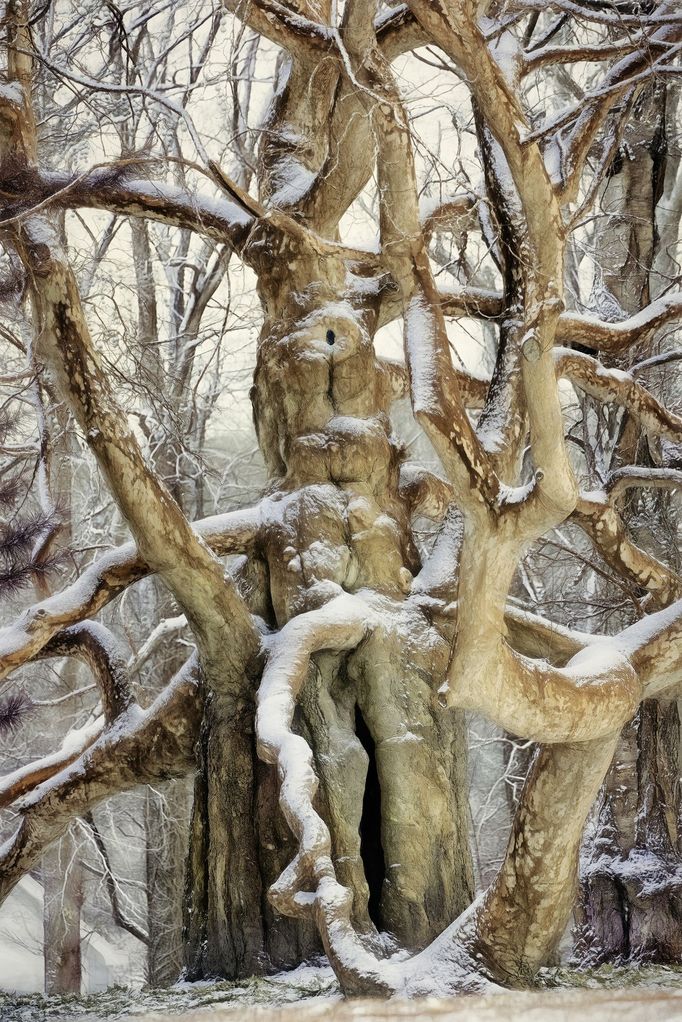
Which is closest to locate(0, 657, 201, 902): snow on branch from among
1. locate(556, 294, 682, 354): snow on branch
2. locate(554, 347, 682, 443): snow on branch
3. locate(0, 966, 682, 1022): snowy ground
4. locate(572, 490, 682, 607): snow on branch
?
locate(0, 966, 682, 1022): snowy ground

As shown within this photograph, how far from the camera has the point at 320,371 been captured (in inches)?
243

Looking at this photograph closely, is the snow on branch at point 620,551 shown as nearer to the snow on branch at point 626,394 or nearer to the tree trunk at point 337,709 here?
the snow on branch at point 626,394

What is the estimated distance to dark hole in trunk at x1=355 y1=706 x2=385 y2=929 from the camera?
5.60m

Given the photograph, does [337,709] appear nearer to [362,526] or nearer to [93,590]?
[362,526]

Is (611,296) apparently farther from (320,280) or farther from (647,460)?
(320,280)

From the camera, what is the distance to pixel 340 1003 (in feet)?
4.23

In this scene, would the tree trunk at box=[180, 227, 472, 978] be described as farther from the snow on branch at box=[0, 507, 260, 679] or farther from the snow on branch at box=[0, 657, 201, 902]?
the snow on branch at box=[0, 657, 201, 902]

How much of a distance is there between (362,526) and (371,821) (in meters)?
1.71

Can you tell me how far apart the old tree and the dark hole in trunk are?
2 centimetres

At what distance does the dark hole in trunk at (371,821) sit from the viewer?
5598 millimetres

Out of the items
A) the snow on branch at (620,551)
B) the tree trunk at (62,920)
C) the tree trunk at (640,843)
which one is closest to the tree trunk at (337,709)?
the snow on branch at (620,551)

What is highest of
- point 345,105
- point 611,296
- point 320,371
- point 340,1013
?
point 345,105

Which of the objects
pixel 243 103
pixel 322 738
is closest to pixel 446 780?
pixel 322 738

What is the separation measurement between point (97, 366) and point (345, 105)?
8.39 ft
